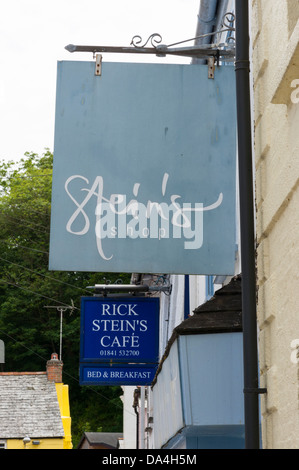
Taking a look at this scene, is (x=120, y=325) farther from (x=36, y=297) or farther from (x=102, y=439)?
(x=36, y=297)

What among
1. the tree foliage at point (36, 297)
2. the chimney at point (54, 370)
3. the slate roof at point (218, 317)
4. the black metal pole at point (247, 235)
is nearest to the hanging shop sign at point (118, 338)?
the slate roof at point (218, 317)

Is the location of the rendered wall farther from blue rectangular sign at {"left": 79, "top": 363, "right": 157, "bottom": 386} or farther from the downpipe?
blue rectangular sign at {"left": 79, "top": 363, "right": 157, "bottom": 386}

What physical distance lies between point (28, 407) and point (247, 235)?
3093 cm

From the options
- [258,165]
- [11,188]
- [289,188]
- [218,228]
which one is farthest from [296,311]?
[11,188]

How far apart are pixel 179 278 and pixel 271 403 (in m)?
9.07

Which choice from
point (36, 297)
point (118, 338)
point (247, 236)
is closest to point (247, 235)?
point (247, 236)

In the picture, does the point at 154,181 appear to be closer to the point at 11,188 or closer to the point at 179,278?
the point at 179,278

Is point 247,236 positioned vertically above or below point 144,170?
below

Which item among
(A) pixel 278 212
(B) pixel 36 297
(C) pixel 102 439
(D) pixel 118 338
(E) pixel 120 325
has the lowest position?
(A) pixel 278 212

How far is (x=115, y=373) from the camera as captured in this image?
11023mm

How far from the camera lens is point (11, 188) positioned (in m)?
54.6

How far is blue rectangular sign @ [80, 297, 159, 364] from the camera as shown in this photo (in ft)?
34.3
